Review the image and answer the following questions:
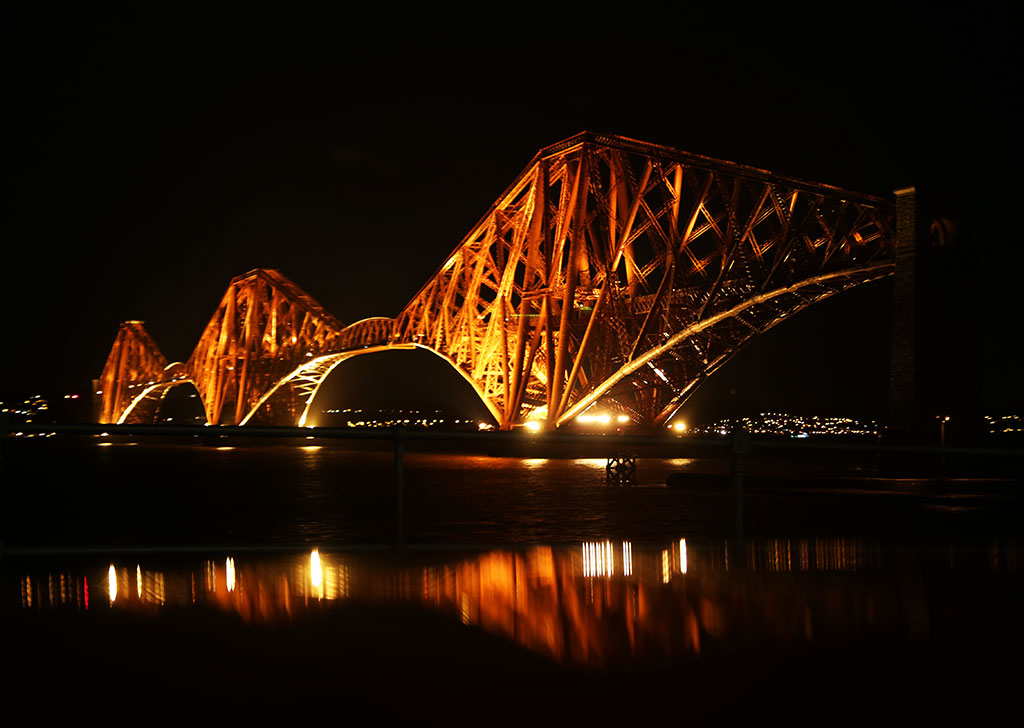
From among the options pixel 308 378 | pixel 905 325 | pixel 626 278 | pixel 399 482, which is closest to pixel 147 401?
pixel 308 378

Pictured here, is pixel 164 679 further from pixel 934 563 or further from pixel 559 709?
pixel 934 563

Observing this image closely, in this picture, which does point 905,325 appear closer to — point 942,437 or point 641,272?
point 942,437

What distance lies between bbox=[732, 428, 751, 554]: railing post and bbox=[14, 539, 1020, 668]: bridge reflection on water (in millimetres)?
131

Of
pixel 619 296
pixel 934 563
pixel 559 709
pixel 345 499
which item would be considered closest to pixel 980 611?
pixel 934 563

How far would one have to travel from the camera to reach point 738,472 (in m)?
6.32

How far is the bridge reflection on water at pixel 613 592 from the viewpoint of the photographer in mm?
4320

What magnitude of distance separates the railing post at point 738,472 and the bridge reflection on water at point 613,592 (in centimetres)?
13

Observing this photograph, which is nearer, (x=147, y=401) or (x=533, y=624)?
(x=533, y=624)

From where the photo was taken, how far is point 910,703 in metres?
3.37

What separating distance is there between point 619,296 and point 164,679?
40369 mm

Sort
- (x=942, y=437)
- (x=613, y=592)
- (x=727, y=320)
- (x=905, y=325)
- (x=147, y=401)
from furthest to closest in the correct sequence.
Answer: (x=147, y=401)
(x=727, y=320)
(x=905, y=325)
(x=942, y=437)
(x=613, y=592)

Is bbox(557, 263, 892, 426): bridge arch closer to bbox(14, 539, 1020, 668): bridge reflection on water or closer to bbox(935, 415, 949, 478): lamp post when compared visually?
bbox(935, 415, 949, 478): lamp post

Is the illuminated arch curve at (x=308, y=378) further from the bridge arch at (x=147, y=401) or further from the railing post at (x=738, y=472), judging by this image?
the railing post at (x=738, y=472)

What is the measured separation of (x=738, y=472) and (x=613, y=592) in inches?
59.3
